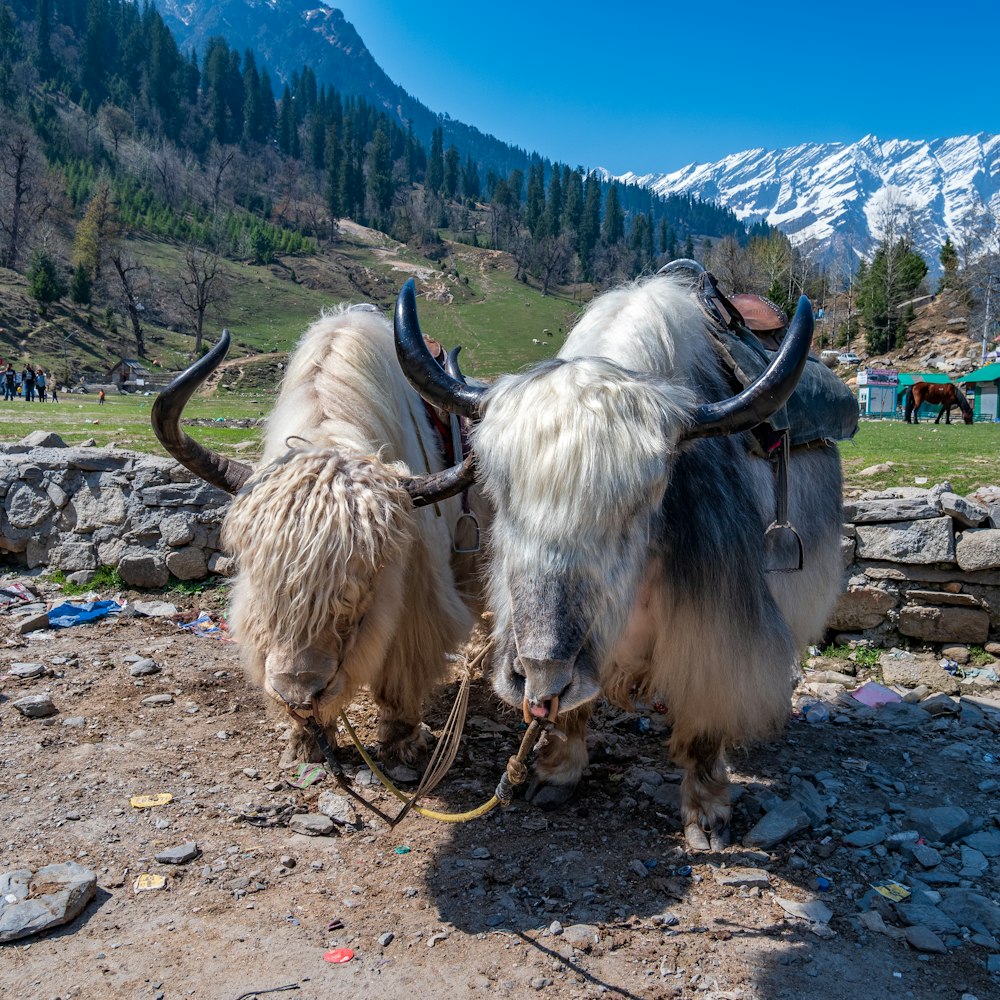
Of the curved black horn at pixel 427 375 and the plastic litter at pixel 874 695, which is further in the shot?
the plastic litter at pixel 874 695

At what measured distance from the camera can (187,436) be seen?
3238 mm

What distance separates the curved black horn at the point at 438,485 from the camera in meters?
3.07

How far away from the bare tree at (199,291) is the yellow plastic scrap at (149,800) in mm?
50237

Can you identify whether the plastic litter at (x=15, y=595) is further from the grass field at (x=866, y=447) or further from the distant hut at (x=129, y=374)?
the distant hut at (x=129, y=374)

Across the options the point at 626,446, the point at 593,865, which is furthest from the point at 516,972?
the point at 626,446

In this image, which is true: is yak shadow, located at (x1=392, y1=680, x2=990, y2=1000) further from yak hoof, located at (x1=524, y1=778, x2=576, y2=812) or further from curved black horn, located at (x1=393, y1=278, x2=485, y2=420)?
curved black horn, located at (x1=393, y1=278, x2=485, y2=420)

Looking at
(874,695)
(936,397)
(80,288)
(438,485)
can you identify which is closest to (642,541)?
(438,485)

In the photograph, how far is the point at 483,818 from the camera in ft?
11.1

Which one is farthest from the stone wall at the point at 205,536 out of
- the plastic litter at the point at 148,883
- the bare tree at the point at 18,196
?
the bare tree at the point at 18,196

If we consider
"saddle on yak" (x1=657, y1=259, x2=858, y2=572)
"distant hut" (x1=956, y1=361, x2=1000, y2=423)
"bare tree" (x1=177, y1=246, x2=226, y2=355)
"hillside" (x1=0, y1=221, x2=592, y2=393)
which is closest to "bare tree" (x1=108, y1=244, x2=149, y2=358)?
"hillside" (x1=0, y1=221, x2=592, y2=393)

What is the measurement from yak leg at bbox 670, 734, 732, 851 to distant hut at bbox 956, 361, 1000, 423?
34965 millimetres

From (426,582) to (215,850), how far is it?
140 cm

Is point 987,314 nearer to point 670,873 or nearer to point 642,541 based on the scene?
point 670,873

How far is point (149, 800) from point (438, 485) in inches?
75.3
